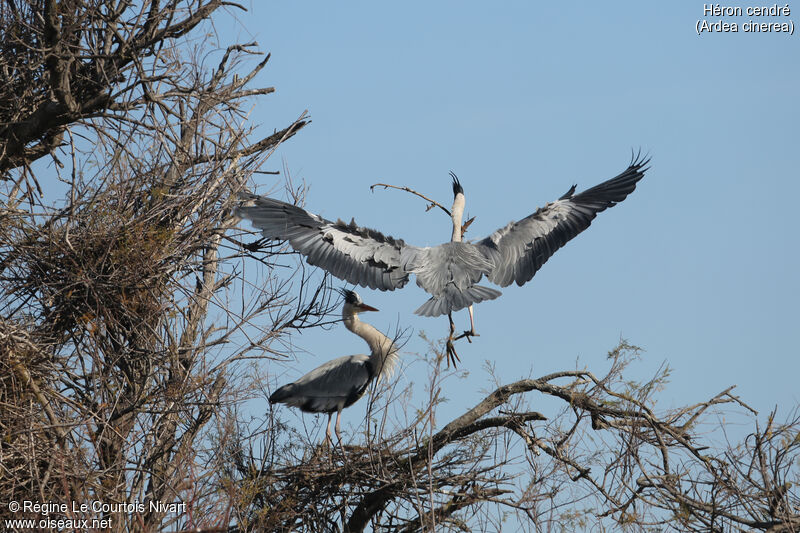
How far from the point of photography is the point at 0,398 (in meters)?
6.12

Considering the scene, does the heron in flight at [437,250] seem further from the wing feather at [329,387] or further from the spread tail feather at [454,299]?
the wing feather at [329,387]

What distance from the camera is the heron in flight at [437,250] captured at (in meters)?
7.39

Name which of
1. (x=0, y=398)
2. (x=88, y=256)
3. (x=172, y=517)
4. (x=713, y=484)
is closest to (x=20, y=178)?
(x=88, y=256)

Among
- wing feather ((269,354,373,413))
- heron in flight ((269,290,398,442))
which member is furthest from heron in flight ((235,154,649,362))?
wing feather ((269,354,373,413))

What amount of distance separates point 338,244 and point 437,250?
0.85 meters

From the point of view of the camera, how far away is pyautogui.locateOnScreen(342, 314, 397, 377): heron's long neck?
A: 8141mm

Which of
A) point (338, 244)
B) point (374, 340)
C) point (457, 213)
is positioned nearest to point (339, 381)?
point (374, 340)

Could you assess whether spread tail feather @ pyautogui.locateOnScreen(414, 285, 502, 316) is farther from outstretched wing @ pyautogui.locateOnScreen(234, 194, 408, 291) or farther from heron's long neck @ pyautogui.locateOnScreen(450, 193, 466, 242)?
heron's long neck @ pyautogui.locateOnScreen(450, 193, 466, 242)

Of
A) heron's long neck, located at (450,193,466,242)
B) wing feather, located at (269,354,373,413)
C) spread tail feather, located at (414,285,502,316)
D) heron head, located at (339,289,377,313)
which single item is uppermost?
heron's long neck, located at (450,193,466,242)

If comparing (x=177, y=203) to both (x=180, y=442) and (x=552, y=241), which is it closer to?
(x=180, y=442)

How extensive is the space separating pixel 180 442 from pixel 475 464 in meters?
2.16

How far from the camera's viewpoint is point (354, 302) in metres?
8.52

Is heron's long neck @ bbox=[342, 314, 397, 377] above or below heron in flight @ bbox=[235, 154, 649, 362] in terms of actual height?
below

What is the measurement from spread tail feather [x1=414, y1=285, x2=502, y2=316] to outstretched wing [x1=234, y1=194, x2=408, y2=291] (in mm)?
540
